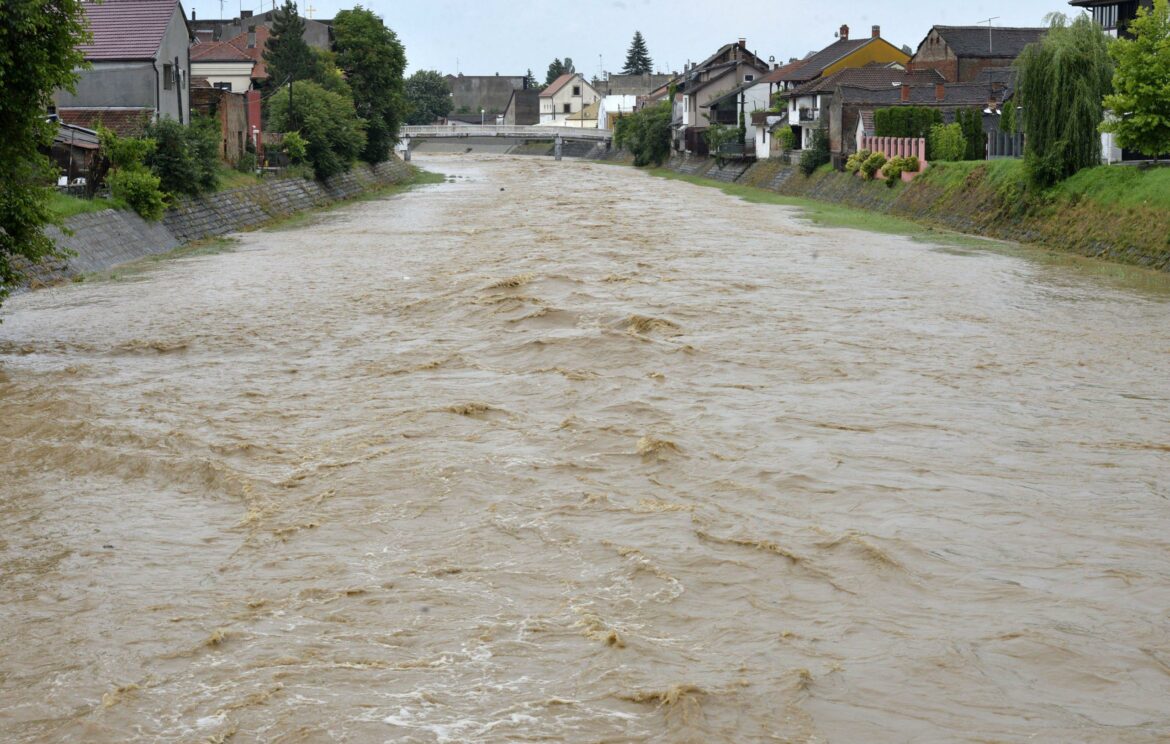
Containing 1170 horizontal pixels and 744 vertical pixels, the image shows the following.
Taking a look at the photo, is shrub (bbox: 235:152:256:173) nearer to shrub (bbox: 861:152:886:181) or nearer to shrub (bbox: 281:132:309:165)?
shrub (bbox: 281:132:309:165)

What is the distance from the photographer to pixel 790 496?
1216 centimetres

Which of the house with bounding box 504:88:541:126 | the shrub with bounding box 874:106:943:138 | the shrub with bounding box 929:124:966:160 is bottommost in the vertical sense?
the shrub with bounding box 929:124:966:160

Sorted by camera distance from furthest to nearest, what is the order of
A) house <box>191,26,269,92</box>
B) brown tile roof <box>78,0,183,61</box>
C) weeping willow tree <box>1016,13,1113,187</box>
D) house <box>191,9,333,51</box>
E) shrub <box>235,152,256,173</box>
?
1. house <box>191,9,333,51</box>
2. house <box>191,26,269,92</box>
3. shrub <box>235,152,256,173</box>
4. brown tile roof <box>78,0,183,61</box>
5. weeping willow tree <box>1016,13,1113,187</box>

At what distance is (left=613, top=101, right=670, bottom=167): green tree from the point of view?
9675cm

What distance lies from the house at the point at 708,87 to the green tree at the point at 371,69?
882 inches

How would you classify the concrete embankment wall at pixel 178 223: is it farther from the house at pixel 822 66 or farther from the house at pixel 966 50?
the house at pixel 966 50

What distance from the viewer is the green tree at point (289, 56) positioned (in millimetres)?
71188

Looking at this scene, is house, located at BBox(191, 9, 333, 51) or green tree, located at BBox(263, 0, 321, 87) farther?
house, located at BBox(191, 9, 333, 51)

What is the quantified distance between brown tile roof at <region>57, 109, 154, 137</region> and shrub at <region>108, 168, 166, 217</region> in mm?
5065

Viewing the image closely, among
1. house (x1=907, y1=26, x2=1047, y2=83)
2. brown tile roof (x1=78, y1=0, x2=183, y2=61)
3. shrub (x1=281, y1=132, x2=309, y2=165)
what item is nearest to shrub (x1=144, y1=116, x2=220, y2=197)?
brown tile roof (x1=78, y1=0, x2=183, y2=61)

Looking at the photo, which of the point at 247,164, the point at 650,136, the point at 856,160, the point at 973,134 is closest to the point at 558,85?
the point at 650,136

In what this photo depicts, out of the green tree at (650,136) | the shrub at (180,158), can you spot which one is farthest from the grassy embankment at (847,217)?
the green tree at (650,136)

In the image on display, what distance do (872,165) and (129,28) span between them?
28.0m

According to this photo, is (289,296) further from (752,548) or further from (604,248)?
(752,548)
